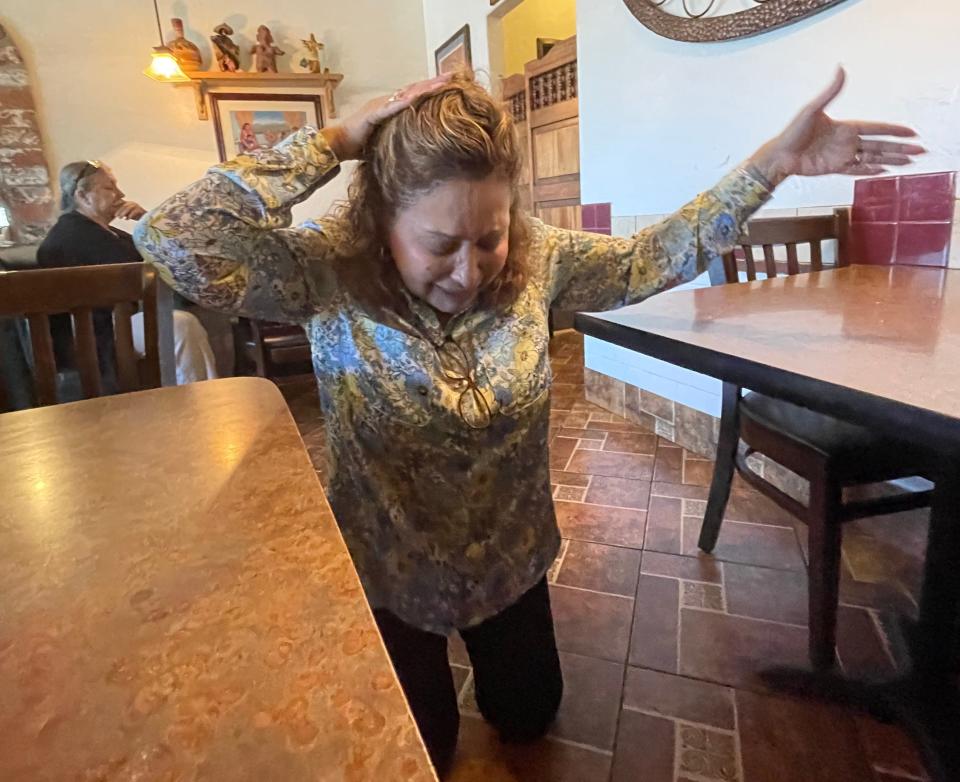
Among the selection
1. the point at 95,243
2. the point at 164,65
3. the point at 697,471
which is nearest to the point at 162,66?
Answer: the point at 164,65

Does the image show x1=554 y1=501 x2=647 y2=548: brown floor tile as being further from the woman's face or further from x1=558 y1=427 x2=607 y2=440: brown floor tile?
the woman's face

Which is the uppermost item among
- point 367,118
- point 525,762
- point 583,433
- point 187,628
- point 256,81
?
point 256,81

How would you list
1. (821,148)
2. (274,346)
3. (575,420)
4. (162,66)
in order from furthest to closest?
(162,66) → (274,346) → (575,420) → (821,148)

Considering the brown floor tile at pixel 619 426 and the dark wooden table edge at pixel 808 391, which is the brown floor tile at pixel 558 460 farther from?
the dark wooden table edge at pixel 808 391

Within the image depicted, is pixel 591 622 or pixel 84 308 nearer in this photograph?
pixel 84 308

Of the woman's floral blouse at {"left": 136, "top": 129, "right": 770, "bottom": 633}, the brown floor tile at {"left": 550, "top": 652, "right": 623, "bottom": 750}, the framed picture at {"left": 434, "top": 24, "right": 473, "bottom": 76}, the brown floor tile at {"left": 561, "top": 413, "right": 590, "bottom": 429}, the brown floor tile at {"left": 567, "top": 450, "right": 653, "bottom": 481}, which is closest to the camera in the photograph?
the woman's floral blouse at {"left": 136, "top": 129, "right": 770, "bottom": 633}

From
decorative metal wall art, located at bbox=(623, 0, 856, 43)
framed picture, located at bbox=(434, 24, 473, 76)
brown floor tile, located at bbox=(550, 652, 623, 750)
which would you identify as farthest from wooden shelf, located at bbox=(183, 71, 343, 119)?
brown floor tile, located at bbox=(550, 652, 623, 750)

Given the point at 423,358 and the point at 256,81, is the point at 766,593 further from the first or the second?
the point at 256,81

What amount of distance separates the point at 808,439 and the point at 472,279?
79 centimetres

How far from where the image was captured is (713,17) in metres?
2.03

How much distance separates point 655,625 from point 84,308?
1397 mm

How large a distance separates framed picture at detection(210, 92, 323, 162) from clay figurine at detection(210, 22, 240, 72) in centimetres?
18

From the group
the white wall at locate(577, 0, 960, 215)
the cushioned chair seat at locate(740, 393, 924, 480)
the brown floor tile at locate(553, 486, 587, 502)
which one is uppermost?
the white wall at locate(577, 0, 960, 215)

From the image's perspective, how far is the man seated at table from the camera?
8.84ft
